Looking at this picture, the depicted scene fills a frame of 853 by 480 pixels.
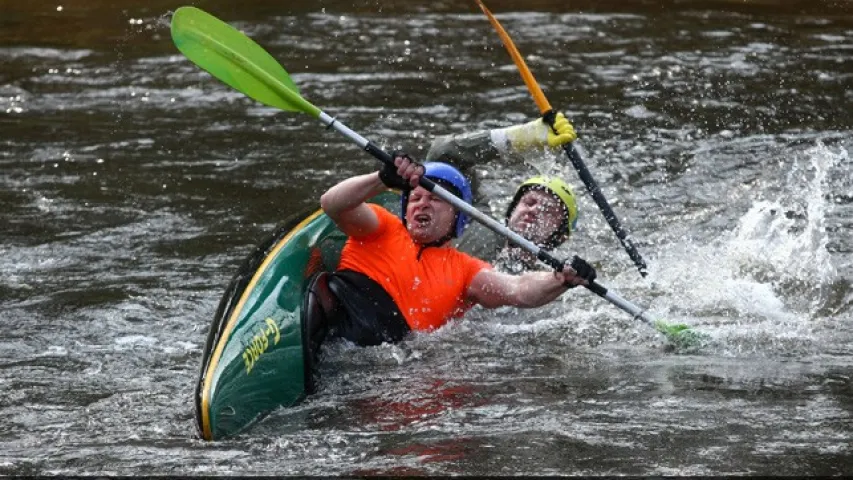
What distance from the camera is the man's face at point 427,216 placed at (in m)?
6.47

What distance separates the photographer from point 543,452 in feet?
17.2

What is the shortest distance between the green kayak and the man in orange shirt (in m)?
0.24

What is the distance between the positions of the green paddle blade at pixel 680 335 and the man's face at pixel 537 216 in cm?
86

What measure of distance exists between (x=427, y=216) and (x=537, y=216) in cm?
92

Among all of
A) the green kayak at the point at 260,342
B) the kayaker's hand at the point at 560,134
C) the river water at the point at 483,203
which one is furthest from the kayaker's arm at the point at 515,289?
the kayaker's hand at the point at 560,134

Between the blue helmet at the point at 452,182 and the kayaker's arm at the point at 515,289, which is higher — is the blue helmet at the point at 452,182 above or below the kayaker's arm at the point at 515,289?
above

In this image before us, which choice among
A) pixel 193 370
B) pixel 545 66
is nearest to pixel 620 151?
pixel 545 66

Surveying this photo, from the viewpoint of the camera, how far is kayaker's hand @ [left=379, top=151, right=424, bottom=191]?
5934 mm

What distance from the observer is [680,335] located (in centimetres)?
668

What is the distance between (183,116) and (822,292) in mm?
5437

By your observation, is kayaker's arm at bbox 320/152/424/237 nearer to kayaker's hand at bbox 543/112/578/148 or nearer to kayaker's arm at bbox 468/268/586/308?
kayaker's arm at bbox 468/268/586/308

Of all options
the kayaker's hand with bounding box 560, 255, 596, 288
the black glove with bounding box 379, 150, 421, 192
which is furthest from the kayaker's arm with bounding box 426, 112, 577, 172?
the black glove with bounding box 379, 150, 421, 192

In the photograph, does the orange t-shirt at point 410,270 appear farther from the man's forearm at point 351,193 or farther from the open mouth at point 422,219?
the man's forearm at point 351,193

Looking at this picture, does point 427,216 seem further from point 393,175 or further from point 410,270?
point 393,175
